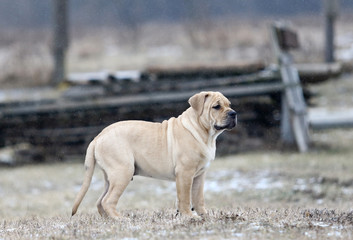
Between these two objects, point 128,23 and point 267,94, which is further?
point 128,23

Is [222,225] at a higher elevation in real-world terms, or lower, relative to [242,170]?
higher

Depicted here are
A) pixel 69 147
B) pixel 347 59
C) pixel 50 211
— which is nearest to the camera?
pixel 50 211

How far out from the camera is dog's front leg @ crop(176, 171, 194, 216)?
6.74 m

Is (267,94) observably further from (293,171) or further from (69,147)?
(69,147)

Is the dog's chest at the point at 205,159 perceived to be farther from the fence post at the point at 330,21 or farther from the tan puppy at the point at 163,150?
the fence post at the point at 330,21

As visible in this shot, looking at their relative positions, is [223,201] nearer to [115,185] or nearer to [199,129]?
[199,129]

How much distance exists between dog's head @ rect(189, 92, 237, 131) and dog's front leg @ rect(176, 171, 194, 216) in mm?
584

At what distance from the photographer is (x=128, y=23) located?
148 feet

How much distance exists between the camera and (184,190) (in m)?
6.75

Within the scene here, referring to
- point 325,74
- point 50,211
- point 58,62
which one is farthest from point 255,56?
point 50,211

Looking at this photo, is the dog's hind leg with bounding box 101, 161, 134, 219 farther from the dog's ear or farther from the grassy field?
the dog's ear

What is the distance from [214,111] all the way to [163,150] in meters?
0.66

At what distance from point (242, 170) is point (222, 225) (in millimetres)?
6485

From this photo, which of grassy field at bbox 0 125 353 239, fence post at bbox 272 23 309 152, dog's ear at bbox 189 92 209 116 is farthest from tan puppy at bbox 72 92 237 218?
fence post at bbox 272 23 309 152
